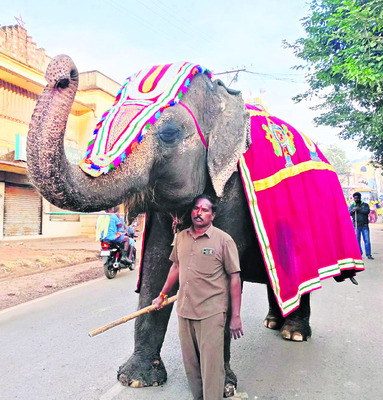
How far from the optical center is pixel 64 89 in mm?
1806

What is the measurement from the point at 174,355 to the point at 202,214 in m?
1.74

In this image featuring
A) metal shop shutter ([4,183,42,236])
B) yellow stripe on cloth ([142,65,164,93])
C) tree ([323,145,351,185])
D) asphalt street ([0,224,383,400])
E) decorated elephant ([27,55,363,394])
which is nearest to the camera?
decorated elephant ([27,55,363,394])

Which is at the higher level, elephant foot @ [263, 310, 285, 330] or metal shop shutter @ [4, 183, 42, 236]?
metal shop shutter @ [4, 183, 42, 236]

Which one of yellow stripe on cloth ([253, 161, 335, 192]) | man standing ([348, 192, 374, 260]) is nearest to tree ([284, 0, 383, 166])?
man standing ([348, 192, 374, 260])

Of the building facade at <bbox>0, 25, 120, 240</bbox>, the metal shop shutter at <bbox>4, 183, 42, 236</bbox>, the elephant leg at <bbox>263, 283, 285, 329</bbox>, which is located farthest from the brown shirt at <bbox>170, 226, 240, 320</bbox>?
the metal shop shutter at <bbox>4, 183, 42, 236</bbox>

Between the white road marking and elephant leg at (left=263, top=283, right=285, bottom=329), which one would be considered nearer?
the white road marking

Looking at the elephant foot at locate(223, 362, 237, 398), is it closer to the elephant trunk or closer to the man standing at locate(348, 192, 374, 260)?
the elephant trunk

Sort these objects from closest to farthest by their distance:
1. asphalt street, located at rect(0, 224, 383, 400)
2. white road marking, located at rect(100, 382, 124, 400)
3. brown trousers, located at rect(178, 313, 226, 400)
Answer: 1. brown trousers, located at rect(178, 313, 226, 400)
2. white road marking, located at rect(100, 382, 124, 400)
3. asphalt street, located at rect(0, 224, 383, 400)

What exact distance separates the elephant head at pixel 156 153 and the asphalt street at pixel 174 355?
1.42 m

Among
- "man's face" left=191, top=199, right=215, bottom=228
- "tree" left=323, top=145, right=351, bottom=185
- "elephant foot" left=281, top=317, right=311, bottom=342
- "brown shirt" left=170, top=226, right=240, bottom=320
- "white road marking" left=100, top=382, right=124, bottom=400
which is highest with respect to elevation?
"tree" left=323, top=145, right=351, bottom=185

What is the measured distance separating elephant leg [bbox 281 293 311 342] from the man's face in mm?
2116

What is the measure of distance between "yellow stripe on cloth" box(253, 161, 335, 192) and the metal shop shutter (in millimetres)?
11237

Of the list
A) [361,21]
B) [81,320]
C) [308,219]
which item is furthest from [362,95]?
[81,320]

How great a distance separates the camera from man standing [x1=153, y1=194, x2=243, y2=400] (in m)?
2.29
